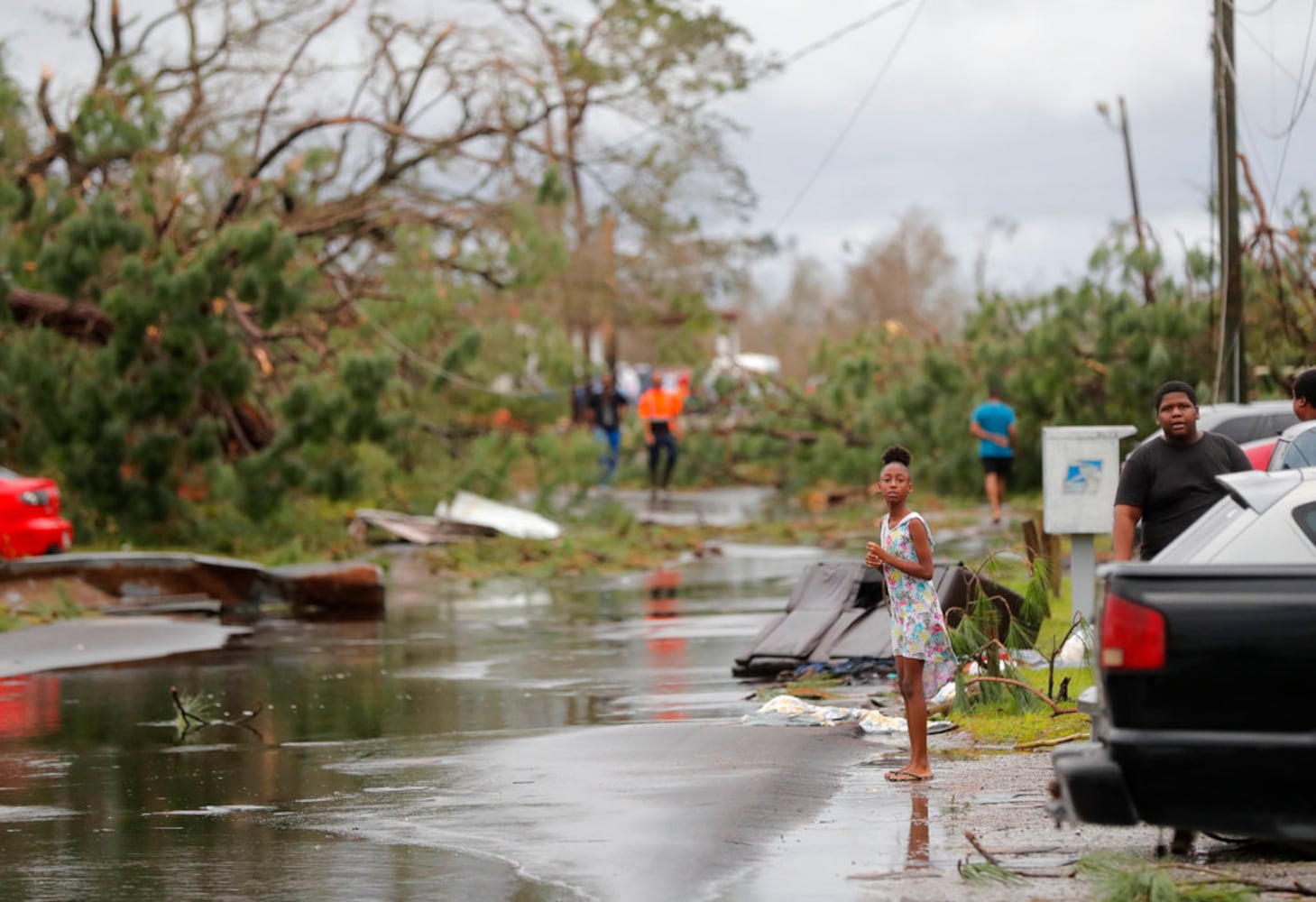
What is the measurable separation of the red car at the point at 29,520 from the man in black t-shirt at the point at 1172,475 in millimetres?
12598

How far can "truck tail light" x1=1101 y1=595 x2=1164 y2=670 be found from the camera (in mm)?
5223

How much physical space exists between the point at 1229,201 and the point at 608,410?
16477 mm

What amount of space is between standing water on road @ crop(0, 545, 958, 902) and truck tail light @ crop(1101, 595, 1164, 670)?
123 centimetres

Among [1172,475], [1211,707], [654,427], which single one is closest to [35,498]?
[1172,475]

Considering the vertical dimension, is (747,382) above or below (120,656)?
above

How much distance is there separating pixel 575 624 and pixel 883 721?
21.4 feet

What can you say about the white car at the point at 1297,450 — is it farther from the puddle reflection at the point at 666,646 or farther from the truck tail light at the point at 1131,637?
the truck tail light at the point at 1131,637

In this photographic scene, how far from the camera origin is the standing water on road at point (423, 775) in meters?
6.43

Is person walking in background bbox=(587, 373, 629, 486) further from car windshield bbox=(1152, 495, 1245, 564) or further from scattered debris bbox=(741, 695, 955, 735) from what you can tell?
car windshield bbox=(1152, 495, 1245, 564)

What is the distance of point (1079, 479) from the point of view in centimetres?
1177

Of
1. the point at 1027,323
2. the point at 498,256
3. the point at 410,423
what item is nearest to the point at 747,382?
the point at 1027,323

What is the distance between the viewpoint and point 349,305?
24.2m

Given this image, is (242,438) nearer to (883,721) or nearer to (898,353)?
(898,353)

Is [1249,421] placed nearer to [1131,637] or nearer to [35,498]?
[1131,637]
